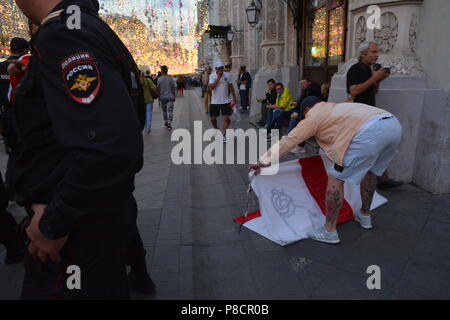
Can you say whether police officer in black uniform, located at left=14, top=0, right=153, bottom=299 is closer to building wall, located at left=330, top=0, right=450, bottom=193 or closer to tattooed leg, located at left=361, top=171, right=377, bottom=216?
tattooed leg, located at left=361, top=171, right=377, bottom=216

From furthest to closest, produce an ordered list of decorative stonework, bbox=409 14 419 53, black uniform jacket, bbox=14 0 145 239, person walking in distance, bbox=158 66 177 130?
person walking in distance, bbox=158 66 177 130
decorative stonework, bbox=409 14 419 53
black uniform jacket, bbox=14 0 145 239

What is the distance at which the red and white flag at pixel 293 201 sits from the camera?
3557 millimetres

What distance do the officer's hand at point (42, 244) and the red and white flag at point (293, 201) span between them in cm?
243

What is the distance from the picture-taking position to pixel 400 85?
4.88 meters

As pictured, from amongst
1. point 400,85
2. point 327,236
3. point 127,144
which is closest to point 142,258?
point 127,144

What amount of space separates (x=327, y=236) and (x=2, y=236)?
3113mm

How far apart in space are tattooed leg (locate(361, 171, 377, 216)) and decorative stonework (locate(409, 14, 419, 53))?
2547 mm

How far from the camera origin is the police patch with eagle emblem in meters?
1.09

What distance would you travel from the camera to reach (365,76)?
14.7 feet

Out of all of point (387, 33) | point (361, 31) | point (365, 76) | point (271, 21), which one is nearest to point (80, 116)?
point (365, 76)

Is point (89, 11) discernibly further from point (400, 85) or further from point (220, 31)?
point (220, 31)

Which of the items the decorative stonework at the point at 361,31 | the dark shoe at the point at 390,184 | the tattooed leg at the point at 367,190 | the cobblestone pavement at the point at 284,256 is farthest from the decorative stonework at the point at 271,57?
the tattooed leg at the point at 367,190

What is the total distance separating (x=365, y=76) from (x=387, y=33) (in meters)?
1.14

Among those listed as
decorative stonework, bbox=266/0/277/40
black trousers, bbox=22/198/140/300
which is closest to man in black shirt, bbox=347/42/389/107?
black trousers, bbox=22/198/140/300
